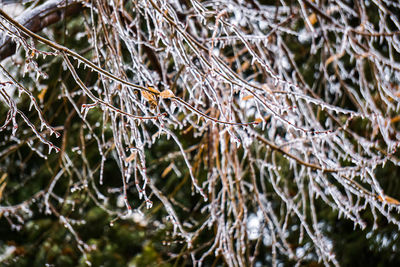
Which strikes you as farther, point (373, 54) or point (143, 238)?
point (143, 238)

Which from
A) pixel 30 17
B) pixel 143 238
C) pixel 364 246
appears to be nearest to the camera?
pixel 30 17

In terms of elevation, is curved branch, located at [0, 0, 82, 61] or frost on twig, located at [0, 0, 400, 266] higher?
curved branch, located at [0, 0, 82, 61]

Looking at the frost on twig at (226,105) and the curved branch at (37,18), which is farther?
the curved branch at (37,18)

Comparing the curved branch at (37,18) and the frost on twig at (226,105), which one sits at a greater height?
the curved branch at (37,18)

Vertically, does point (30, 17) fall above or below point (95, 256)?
above

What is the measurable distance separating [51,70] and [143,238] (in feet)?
5.61

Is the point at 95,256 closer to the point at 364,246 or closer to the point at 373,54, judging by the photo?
the point at 364,246

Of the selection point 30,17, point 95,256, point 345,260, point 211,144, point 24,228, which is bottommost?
point 345,260

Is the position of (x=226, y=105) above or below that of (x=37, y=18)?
below

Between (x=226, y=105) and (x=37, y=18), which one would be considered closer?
(x=226, y=105)

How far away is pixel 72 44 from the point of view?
3371 mm

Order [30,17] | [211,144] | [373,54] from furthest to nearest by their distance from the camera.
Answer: [211,144] < [373,54] < [30,17]

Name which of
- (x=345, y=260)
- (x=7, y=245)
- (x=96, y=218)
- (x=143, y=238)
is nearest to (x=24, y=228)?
(x=7, y=245)

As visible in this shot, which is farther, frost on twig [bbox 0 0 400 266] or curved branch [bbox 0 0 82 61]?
curved branch [bbox 0 0 82 61]
